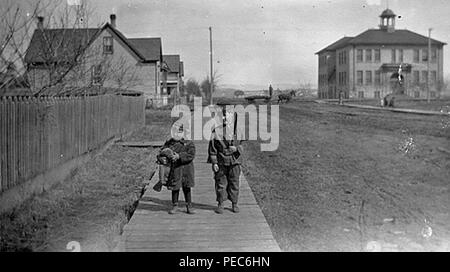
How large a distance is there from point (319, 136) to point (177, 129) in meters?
3.50

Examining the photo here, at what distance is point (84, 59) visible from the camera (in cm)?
503

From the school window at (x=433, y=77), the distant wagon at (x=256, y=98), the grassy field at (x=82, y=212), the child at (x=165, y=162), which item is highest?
the school window at (x=433, y=77)

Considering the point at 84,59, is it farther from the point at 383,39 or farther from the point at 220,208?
the point at 383,39

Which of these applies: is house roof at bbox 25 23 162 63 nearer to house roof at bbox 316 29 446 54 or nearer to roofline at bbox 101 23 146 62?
roofline at bbox 101 23 146 62

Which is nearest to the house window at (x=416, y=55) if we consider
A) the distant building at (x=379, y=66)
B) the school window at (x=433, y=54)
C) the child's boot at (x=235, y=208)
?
the distant building at (x=379, y=66)

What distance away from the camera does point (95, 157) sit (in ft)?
18.9

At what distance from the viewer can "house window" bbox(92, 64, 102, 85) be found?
5.11 meters

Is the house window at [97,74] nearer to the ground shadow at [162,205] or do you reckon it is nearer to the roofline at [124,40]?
the roofline at [124,40]

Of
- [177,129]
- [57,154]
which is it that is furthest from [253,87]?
[57,154]

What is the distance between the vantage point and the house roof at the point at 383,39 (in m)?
2.53

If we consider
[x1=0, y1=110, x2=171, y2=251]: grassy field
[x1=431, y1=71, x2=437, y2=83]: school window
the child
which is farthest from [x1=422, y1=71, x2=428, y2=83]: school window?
[x1=0, y1=110, x2=171, y2=251]: grassy field

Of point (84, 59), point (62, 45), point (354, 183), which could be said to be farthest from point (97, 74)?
point (354, 183)

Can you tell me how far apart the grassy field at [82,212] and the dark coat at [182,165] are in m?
0.48
